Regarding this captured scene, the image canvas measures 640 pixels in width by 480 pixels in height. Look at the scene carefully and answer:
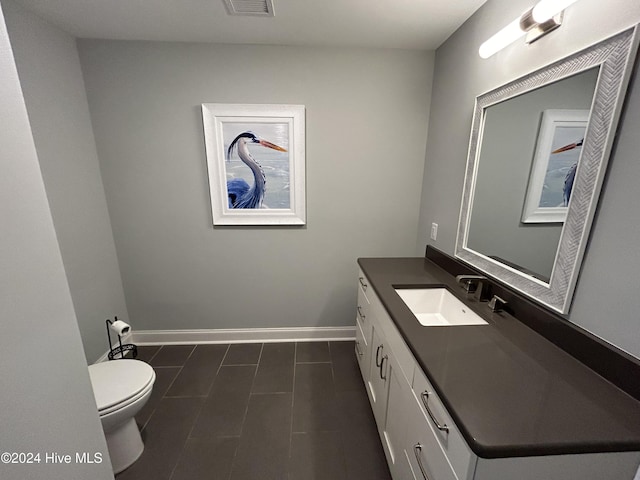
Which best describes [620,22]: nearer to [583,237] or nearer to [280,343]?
[583,237]

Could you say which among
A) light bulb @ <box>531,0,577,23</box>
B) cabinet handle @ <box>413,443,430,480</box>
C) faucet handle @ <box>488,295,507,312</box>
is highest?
light bulb @ <box>531,0,577,23</box>

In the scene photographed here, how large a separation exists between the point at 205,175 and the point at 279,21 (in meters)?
1.14

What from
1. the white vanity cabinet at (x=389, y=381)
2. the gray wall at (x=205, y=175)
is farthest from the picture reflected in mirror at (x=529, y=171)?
→ the gray wall at (x=205, y=175)

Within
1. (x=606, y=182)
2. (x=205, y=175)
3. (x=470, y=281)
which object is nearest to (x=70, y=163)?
(x=205, y=175)

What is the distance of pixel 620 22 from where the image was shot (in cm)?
81

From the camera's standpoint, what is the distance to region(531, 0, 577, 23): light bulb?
0.89 meters

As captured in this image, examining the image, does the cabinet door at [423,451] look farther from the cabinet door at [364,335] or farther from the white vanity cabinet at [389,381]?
the cabinet door at [364,335]

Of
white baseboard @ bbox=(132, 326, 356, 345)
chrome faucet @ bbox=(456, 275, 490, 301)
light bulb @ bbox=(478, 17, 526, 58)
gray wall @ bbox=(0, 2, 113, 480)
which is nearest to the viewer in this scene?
gray wall @ bbox=(0, 2, 113, 480)

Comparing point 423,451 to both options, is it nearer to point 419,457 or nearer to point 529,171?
point 419,457

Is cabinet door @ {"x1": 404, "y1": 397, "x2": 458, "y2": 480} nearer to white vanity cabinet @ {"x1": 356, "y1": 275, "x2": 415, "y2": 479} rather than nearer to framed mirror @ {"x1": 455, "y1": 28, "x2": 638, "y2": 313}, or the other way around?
white vanity cabinet @ {"x1": 356, "y1": 275, "x2": 415, "y2": 479}

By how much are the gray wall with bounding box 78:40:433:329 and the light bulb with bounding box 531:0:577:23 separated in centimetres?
108

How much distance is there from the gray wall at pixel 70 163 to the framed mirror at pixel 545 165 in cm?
254

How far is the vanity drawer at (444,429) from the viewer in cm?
68

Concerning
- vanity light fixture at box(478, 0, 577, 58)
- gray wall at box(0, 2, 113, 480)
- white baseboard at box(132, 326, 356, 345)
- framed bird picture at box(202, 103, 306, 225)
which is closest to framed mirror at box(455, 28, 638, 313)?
vanity light fixture at box(478, 0, 577, 58)
